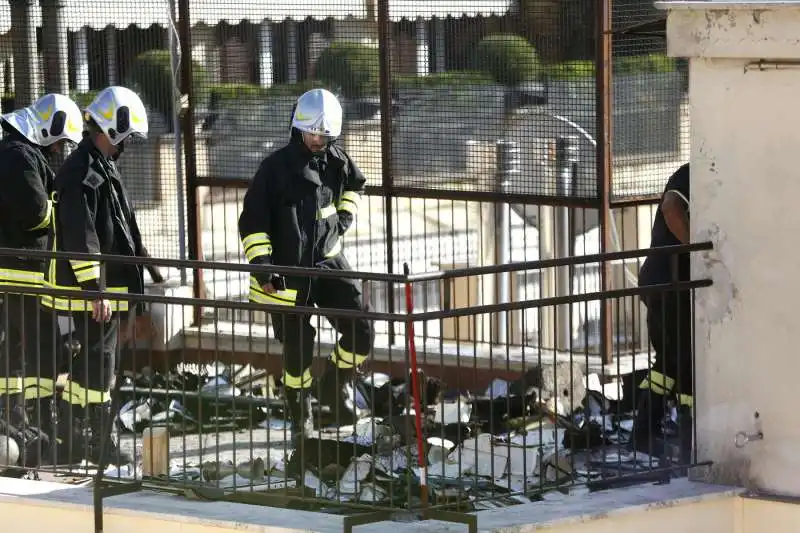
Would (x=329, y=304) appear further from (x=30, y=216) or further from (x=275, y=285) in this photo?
(x=30, y=216)

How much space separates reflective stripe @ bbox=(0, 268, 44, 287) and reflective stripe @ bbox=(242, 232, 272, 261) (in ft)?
3.92

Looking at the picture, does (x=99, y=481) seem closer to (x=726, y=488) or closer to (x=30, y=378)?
(x=30, y=378)

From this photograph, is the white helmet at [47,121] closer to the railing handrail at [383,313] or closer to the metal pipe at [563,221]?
the railing handrail at [383,313]

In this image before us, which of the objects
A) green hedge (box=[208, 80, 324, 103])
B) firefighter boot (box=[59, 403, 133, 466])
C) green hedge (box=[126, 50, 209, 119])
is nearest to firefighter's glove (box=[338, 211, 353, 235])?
→ firefighter boot (box=[59, 403, 133, 466])

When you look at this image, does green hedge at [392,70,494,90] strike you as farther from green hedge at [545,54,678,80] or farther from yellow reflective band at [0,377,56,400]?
yellow reflective band at [0,377,56,400]

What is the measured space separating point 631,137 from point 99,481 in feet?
13.8

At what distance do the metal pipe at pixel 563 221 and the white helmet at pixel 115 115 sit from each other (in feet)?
7.95

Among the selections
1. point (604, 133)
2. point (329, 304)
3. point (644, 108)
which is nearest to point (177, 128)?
point (329, 304)

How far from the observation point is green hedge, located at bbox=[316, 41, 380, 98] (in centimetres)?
1062

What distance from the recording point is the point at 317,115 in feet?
28.6

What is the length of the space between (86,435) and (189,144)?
4.19 metres

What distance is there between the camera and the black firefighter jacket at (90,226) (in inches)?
330

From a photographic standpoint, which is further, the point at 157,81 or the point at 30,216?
the point at 157,81

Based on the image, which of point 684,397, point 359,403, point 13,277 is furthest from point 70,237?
point 684,397
